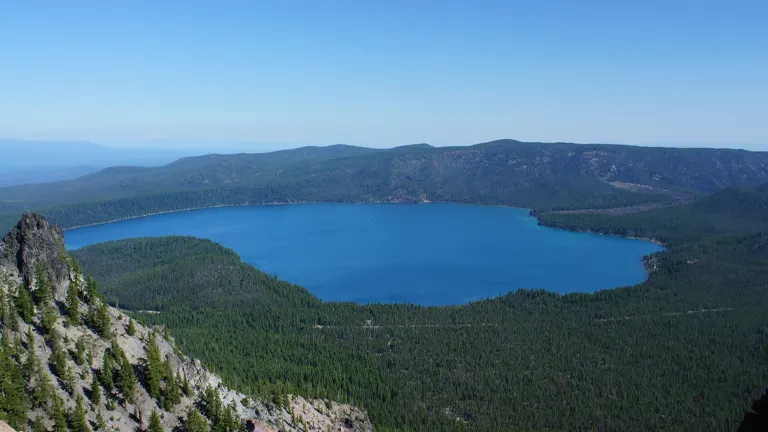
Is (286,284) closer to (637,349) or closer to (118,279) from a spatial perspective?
(118,279)

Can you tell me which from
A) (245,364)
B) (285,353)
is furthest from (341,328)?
(245,364)

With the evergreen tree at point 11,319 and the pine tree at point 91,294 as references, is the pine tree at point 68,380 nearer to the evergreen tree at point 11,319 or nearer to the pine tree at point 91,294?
the evergreen tree at point 11,319

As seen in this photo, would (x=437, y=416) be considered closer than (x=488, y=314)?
Yes

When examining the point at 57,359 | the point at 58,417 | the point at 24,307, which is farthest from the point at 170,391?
the point at 24,307

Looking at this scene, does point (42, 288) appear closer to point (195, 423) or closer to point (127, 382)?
point (127, 382)

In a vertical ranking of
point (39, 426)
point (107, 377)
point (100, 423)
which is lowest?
point (100, 423)
